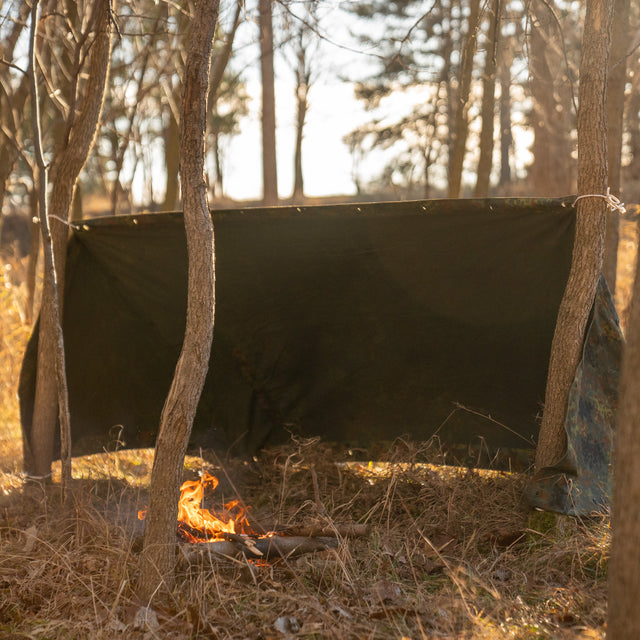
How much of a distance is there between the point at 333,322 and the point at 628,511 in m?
2.49

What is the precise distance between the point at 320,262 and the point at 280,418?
125cm

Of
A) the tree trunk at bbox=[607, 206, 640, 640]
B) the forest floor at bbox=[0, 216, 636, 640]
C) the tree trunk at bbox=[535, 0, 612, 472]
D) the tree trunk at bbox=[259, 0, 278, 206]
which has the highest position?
the tree trunk at bbox=[259, 0, 278, 206]

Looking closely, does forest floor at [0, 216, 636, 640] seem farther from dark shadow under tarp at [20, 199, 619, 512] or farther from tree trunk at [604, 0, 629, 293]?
tree trunk at [604, 0, 629, 293]

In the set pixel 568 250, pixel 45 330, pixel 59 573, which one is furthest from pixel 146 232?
pixel 568 250

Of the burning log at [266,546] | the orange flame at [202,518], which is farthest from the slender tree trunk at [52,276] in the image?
the burning log at [266,546]

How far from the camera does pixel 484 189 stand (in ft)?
20.9

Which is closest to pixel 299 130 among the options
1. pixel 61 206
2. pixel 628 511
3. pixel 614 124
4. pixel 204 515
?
pixel 614 124

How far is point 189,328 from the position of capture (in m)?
2.93

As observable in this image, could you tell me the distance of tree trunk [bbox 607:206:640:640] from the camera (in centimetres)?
196

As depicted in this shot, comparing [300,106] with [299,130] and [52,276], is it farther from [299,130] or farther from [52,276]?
[52,276]

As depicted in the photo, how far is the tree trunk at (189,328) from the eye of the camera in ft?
9.29

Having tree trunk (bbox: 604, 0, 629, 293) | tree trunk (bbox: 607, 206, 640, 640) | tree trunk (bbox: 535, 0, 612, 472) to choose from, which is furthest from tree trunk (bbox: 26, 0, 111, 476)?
tree trunk (bbox: 604, 0, 629, 293)

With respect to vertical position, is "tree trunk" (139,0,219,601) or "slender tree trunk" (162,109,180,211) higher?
"slender tree trunk" (162,109,180,211)

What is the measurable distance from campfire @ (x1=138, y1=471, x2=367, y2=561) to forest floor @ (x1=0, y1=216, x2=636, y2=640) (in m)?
0.07
